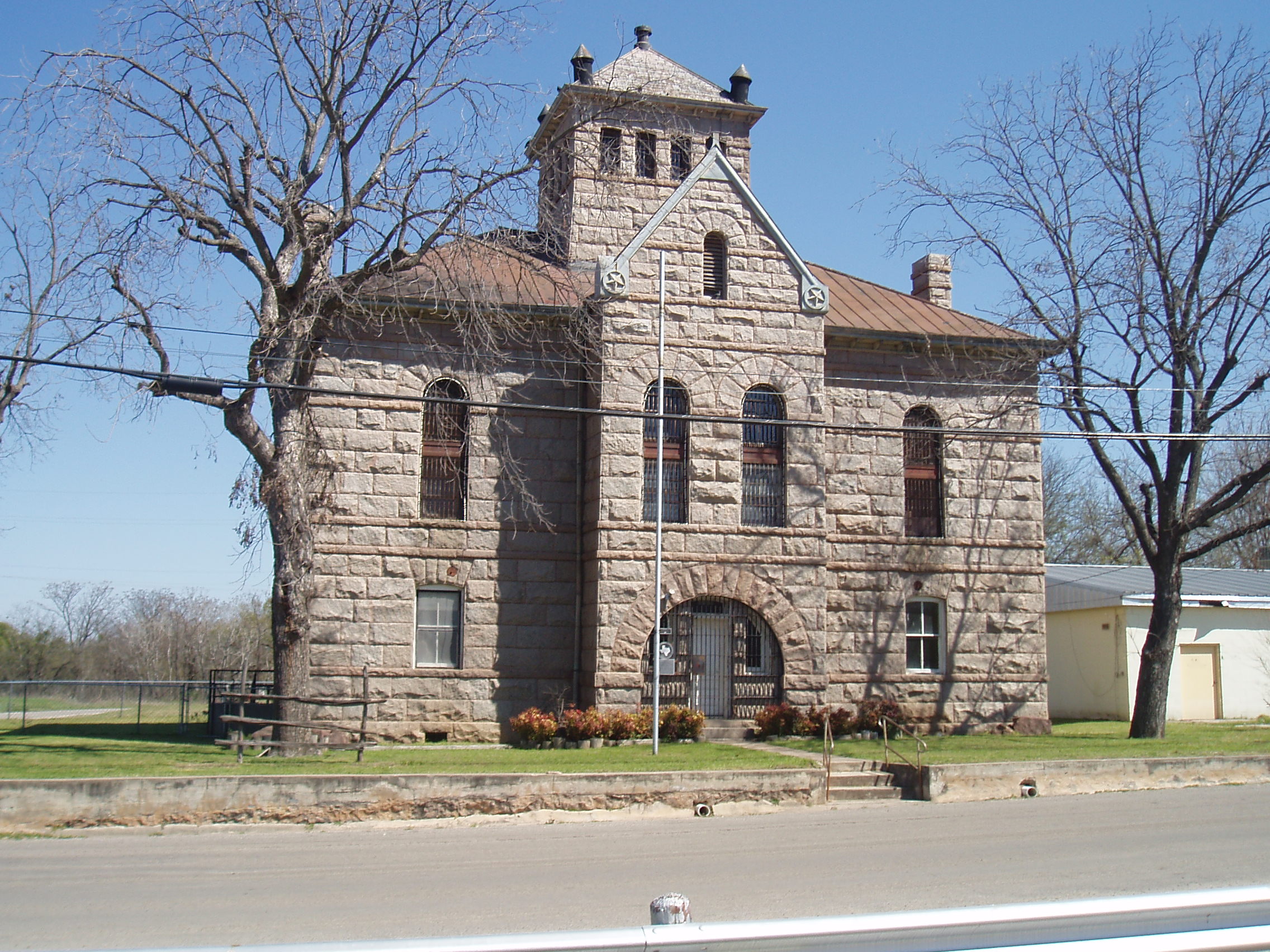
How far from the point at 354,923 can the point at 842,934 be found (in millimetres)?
5887

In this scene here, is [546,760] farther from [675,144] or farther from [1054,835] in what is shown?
[675,144]

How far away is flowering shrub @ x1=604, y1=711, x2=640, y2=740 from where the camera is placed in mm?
20797

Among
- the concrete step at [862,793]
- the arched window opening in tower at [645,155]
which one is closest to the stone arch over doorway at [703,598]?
the concrete step at [862,793]

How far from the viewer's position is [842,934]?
170 inches

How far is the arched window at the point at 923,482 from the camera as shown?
25.3 m

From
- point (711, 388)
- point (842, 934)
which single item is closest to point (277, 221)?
point (711, 388)

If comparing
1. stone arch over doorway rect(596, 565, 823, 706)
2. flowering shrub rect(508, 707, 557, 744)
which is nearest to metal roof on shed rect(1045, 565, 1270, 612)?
stone arch over doorway rect(596, 565, 823, 706)

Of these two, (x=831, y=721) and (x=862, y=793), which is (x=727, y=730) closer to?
(x=831, y=721)

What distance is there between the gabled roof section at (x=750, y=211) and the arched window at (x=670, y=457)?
2.49m

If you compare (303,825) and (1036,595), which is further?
(1036,595)

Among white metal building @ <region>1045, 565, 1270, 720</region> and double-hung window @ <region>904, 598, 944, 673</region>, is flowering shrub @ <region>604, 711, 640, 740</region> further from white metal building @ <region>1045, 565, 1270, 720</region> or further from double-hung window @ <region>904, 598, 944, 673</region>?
white metal building @ <region>1045, 565, 1270, 720</region>

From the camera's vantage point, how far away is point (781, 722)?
21.9m

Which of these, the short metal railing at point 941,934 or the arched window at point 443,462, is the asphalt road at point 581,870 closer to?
the short metal railing at point 941,934

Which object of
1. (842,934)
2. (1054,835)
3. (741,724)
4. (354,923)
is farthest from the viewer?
(741,724)
